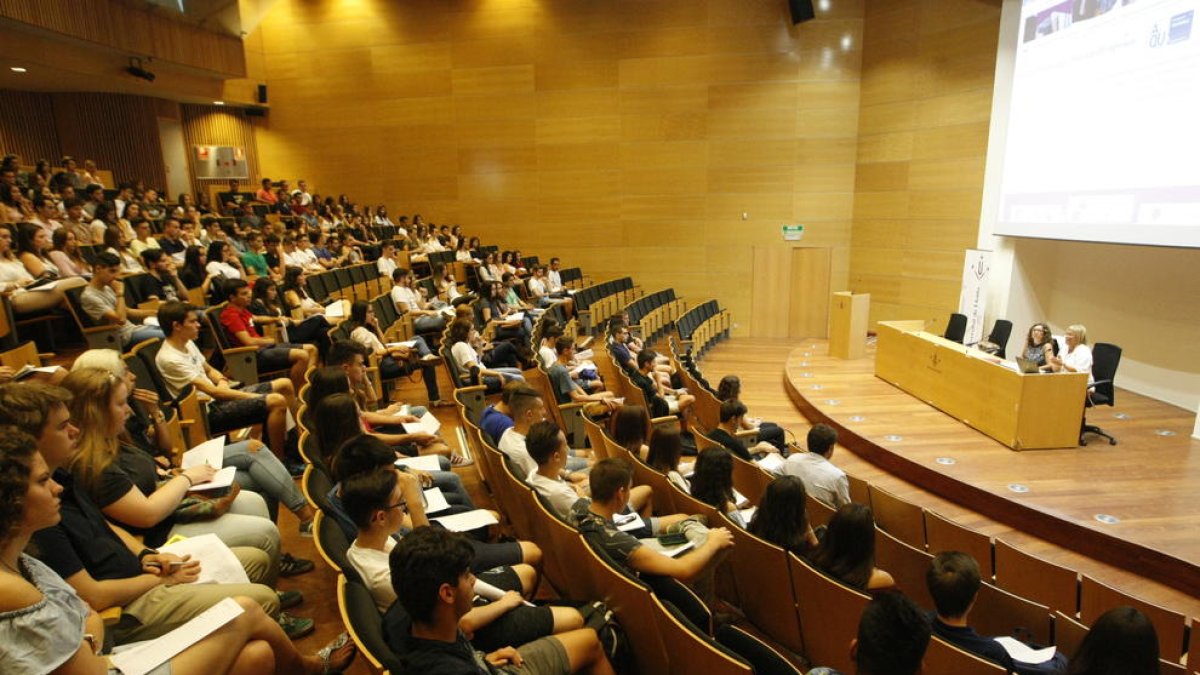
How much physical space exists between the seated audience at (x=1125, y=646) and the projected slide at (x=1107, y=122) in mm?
3989

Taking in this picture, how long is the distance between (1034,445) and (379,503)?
440 cm

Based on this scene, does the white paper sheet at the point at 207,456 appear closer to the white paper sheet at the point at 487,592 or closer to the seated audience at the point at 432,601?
the white paper sheet at the point at 487,592

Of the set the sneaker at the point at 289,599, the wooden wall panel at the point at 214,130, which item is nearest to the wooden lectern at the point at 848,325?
the sneaker at the point at 289,599

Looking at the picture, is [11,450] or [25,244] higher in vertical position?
[25,244]

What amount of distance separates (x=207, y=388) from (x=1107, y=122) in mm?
6349

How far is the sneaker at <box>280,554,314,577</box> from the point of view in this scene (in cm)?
221

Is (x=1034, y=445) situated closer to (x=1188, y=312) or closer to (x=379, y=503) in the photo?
(x=1188, y=312)

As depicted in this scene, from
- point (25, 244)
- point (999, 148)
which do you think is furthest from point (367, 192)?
point (999, 148)

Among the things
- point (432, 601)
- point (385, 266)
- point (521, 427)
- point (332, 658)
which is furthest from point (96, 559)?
point (385, 266)

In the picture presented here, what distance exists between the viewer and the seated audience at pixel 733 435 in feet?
11.1

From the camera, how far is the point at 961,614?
1759 mm

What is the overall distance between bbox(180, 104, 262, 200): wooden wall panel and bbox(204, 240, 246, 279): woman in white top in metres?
5.80

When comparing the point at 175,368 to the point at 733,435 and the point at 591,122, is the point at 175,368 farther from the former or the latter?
the point at 591,122

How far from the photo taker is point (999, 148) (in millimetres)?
6840
